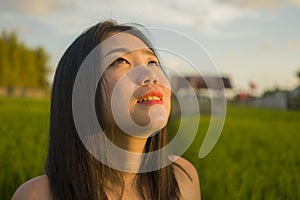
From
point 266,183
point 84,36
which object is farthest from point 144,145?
point 266,183

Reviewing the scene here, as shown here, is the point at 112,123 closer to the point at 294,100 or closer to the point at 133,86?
the point at 133,86

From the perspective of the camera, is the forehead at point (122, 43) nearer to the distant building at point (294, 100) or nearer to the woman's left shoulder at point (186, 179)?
the woman's left shoulder at point (186, 179)

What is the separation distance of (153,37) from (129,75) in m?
0.14

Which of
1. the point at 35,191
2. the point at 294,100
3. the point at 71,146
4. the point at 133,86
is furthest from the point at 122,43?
the point at 294,100

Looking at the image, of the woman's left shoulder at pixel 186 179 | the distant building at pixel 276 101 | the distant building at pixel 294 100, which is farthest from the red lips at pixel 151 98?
the distant building at pixel 276 101

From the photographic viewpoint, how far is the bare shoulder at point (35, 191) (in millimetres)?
1141

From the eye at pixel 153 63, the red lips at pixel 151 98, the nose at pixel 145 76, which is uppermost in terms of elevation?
the eye at pixel 153 63

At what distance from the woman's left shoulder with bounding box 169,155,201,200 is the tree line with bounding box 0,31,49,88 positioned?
3135cm

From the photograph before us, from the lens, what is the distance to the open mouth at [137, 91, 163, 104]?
103 cm

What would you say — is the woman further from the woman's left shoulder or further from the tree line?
the tree line

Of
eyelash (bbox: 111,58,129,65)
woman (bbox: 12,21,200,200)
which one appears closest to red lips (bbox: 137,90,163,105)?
woman (bbox: 12,21,200,200)

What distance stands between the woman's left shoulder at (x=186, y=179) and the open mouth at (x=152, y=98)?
1.06ft

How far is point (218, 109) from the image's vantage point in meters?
1.14

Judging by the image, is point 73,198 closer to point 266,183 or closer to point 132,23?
point 132,23
